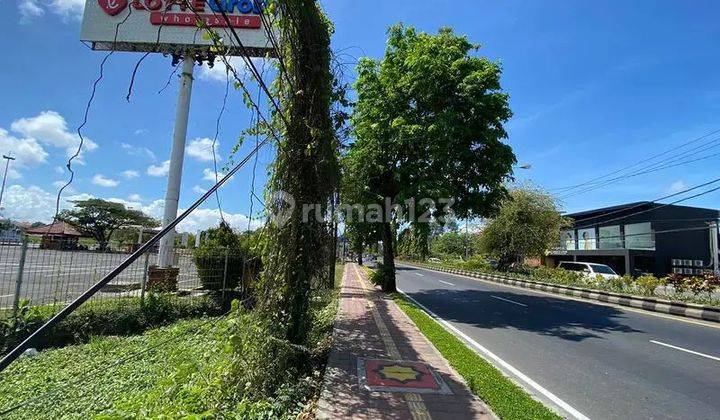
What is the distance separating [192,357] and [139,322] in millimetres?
3651

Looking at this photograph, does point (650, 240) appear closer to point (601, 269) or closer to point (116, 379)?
point (601, 269)

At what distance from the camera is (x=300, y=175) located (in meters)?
5.85

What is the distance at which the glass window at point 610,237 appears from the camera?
42531 mm

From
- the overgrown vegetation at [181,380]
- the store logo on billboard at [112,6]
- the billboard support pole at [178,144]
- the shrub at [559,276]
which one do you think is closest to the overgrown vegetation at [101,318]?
the overgrown vegetation at [181,380]

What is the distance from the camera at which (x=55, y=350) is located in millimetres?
6707

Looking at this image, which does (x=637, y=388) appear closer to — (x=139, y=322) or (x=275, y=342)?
(x=275, y=342)

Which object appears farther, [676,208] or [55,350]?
[676,208]

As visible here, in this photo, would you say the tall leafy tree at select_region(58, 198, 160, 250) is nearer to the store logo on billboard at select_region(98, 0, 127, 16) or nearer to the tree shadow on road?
the store logo on billboard at select_region(98, 0, 127, 16)

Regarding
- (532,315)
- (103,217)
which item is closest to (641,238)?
(532,315)

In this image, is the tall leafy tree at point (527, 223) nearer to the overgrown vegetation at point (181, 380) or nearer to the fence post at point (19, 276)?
the overgrown vegetation at point (181, 380)

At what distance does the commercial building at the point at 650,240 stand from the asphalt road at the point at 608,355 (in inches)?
1210

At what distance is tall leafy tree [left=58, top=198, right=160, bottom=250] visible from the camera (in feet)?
204

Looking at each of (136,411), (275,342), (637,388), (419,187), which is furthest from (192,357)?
(419,187)

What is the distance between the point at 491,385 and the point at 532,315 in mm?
8193
